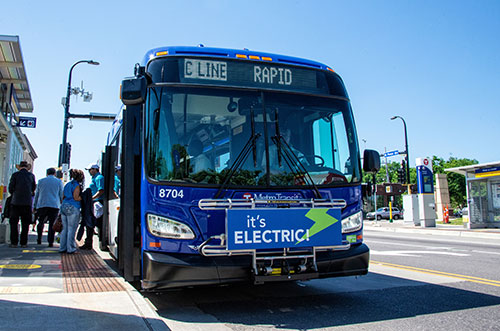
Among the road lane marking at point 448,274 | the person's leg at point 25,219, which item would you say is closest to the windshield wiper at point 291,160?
the road lane marking at point 448,274

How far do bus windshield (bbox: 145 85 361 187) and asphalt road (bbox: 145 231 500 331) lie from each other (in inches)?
56.5

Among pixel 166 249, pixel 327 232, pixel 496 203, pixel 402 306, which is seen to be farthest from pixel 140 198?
pixel 496 203

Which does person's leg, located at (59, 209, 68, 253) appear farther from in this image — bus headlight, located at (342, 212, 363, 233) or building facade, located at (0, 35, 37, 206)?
bus headlight, located at (342, 212, 363, 233)

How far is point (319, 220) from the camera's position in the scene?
4.81 m

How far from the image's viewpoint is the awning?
10.6 metres

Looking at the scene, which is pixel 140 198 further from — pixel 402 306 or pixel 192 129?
pixel 402 306

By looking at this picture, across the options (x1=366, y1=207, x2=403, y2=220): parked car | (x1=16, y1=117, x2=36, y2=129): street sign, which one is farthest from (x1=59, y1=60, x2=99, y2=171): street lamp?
(x1=366, y1=207, x2=403, y2=220): parked car

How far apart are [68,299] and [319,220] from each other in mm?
2926

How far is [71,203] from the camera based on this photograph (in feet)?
29.2

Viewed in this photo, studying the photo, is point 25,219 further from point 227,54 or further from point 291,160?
point 291,160

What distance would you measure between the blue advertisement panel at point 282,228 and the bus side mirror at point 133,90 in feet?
5.14

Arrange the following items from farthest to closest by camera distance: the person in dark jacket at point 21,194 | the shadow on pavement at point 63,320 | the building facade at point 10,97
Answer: the building facade at point 10,97 < the person in dark jacket at point 21,194 < the shadow on pavement at point 63,320

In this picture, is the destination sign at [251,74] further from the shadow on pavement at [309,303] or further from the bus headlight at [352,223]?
the shadow on pavement at [309,303]

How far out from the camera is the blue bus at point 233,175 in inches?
177
